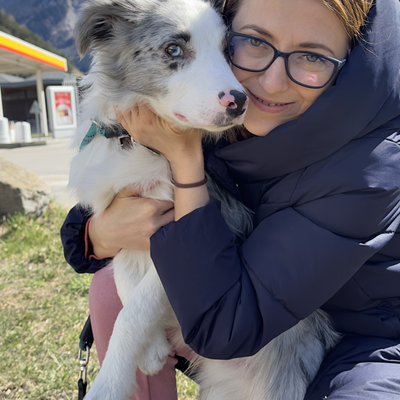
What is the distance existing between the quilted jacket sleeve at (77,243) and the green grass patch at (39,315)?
888 millimetres

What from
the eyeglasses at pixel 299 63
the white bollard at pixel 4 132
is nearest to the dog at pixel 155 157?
the eyeglasses at pixel 299 63

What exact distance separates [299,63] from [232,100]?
1.09 feet

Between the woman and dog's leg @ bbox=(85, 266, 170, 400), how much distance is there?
0.29 meters

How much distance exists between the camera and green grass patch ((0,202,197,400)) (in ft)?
8.68

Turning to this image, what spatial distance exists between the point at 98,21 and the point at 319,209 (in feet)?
4.52

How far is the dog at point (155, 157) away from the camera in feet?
5.62

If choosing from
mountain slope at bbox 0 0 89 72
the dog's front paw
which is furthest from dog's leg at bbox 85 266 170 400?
mountain slope at bbox 0 0 89 72

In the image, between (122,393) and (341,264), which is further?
(122,393)

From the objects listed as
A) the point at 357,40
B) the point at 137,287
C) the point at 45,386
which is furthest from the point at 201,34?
the point at 45,386

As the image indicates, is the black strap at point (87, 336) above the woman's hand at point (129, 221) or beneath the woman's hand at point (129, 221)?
beneath

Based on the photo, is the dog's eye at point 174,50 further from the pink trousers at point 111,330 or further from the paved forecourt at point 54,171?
the paved forecourt at point 54,171

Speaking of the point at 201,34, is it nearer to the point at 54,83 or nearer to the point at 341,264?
the point at 341,264

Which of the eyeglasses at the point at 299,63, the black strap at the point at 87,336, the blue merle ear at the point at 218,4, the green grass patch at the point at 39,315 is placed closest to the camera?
the eyeglasses at the point at 299,63

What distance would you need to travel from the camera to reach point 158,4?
1904mm
